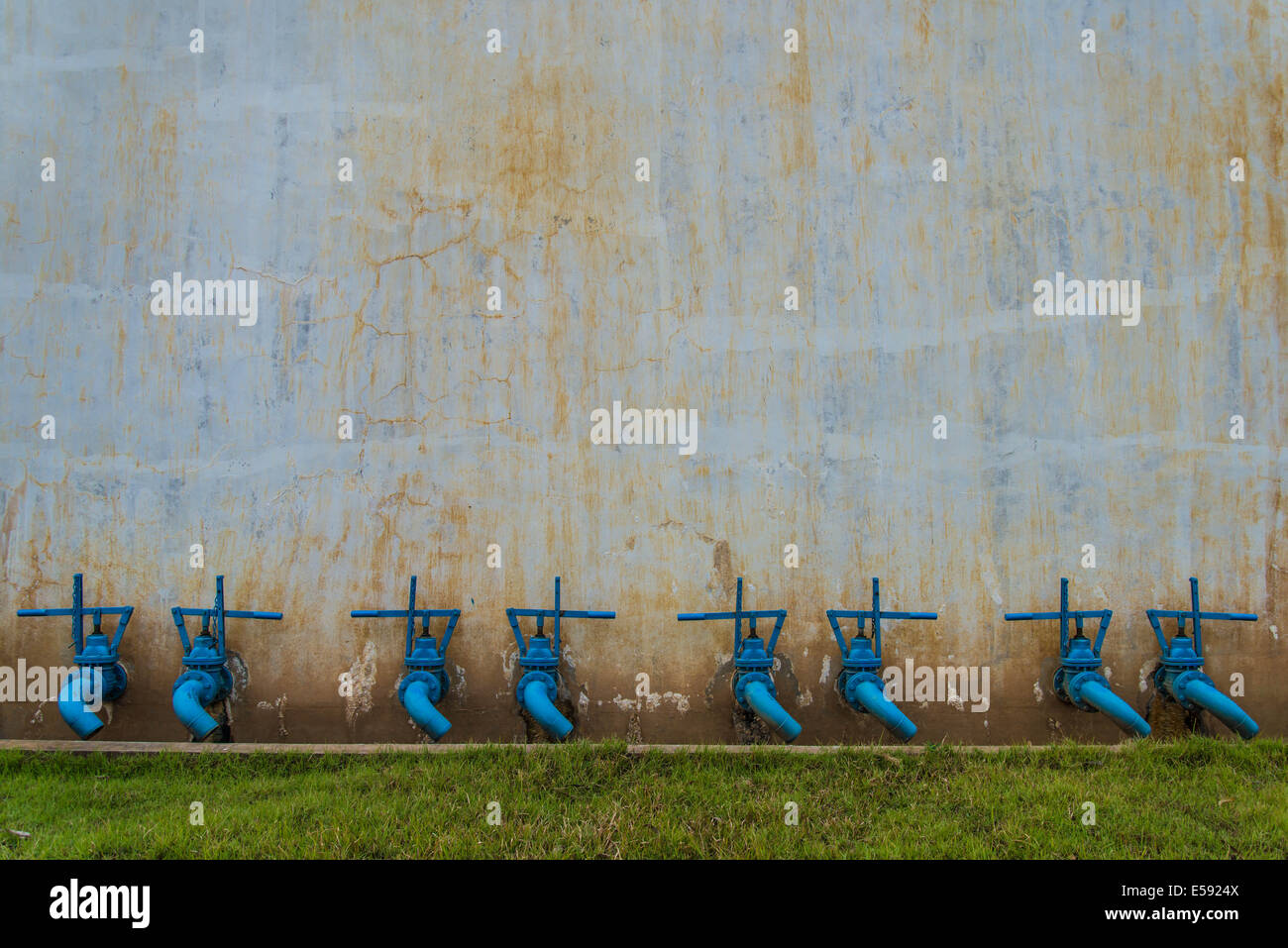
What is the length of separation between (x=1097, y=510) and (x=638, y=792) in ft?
10.3

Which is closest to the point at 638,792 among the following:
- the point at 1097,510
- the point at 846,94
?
the point at 1097,510

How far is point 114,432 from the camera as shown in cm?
470

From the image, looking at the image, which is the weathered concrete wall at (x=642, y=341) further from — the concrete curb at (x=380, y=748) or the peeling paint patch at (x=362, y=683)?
the concrete curb at (x=380, y=748)

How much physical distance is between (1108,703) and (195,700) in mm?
4719

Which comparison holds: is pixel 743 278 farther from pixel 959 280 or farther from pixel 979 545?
pixel 979 545

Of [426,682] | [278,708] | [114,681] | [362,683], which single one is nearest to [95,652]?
[114,681]

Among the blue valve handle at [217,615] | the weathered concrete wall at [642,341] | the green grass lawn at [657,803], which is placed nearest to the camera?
the green grass lawn at [657,803]

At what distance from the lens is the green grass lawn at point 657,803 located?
3.05 metres

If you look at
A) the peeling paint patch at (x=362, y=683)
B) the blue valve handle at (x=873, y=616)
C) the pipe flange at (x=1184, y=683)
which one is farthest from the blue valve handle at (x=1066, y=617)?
the peeling paint patch at (x=362, y=683)

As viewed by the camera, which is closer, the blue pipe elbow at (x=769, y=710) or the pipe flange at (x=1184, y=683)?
the blue pipe elbow at (x=769, y=710)

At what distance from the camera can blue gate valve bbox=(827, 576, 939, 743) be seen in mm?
3957

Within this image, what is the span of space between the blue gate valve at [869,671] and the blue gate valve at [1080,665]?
687 mm

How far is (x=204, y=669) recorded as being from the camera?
4367 millimetres

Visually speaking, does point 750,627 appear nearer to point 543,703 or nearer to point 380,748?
point 543,703
